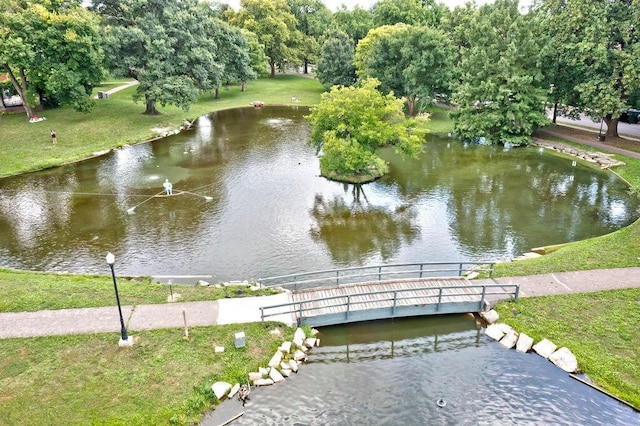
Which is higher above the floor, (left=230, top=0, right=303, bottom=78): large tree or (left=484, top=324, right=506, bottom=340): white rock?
(left=230, top=0, right=303, bottom=78): large tree

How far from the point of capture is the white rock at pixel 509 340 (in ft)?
59.9

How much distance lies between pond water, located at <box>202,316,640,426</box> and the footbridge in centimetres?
96

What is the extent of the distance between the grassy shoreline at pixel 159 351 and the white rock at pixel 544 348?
447mm

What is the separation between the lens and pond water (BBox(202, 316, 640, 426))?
14.9 m

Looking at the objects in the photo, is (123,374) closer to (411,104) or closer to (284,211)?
(284,211)

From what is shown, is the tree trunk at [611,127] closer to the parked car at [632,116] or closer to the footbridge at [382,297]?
the parked car at [632,116]

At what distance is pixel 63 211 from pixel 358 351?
2322 centimetres

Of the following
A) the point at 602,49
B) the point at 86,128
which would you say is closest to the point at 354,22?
the point at 602,49

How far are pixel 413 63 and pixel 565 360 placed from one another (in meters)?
41.3

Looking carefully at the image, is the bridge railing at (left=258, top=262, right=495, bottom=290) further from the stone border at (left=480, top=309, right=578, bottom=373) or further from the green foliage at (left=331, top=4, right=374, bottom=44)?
the green foliage at (left=331, top=4, right=374, bottom=44)

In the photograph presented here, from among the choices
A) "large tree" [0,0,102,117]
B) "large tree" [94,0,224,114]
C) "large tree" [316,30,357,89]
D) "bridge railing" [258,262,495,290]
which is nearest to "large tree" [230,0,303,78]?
"large tree" [316,30,357,89]

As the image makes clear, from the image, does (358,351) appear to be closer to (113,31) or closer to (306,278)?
(306,278)

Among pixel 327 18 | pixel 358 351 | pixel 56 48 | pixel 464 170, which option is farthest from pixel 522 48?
pixel 327 18

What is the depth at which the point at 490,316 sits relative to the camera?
19641 millimetres
